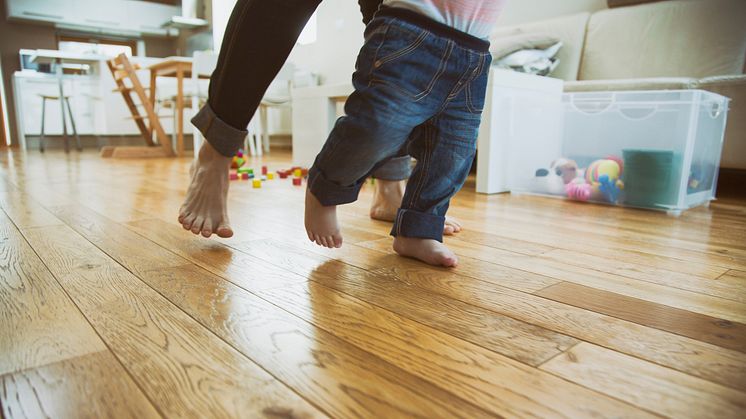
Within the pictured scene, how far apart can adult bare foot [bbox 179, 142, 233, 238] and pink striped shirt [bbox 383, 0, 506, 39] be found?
38 cm

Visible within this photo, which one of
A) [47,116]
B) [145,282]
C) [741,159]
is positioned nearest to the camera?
[145,282]

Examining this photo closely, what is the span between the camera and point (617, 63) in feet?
6.87

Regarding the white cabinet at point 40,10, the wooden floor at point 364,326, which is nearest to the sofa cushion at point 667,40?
the wooden floor at point 364,326

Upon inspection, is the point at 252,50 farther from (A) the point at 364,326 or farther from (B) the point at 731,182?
(B) the point at 731,182

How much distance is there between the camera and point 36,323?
1.65 feet

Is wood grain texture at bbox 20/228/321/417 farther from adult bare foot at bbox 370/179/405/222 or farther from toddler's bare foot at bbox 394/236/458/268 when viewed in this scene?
adult bare foot at bbox 370/179/405/222

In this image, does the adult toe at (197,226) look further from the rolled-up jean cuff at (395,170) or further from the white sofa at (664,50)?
the white sofa at (664,50)

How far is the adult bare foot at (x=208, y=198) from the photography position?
0.82m

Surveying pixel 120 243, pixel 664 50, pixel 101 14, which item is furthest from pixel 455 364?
pixel 101 14

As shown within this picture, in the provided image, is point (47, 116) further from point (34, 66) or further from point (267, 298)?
point (267, 298)

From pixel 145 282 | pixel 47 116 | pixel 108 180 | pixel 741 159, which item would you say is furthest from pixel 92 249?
pixel 47 116

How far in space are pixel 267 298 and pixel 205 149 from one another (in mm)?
343

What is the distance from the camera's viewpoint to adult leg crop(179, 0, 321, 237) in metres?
0.70

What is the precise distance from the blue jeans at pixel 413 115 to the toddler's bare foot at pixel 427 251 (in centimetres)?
1
